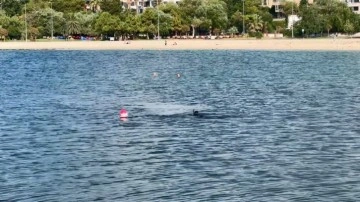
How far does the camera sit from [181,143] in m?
29.6

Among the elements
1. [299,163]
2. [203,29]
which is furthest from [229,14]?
[299,163]

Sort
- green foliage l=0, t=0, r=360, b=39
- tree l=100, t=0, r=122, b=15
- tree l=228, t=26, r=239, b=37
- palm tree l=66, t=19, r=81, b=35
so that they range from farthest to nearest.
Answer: tree l=100, t=0, r=122, b=15 → tree l=228, t=26, r=239, b=37 → palm tree l=66, t=19, r=81, b=35 → green foliage l=0, t=0, r=360, b=39

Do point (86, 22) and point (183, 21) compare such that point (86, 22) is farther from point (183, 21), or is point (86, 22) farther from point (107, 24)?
point (183, 21)

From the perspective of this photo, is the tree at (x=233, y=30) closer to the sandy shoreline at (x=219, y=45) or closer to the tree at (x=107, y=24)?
the tree at (x=107, y=24)

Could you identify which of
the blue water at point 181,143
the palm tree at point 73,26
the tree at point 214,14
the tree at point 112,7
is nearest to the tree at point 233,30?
the tree at point 214,14

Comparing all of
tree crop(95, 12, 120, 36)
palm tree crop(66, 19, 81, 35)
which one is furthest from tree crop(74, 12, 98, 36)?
tree crop(95, 12, 120, 36)

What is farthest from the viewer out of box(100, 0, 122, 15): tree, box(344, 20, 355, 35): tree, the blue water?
box(100, 0, 122, 15): tree

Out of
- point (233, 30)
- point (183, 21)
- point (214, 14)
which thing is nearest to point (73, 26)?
point (183, 21)

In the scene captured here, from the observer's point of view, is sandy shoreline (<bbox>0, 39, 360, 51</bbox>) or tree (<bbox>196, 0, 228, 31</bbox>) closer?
sandy shoreline (<bbox>0, 39, 360, 51</bbox>)

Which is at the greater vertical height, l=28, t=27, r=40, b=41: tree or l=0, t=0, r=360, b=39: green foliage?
l=0, t=0, r=360, b=39: green foliage

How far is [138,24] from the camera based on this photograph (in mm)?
174375

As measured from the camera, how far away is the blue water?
22.3 metres

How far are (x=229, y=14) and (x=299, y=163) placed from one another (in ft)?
551

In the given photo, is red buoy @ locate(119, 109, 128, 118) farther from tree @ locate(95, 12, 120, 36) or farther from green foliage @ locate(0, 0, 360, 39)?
tree @ locate(95, 12, 120, 36)
